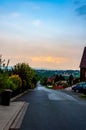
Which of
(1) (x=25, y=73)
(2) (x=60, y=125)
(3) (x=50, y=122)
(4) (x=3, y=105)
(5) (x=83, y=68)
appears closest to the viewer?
(2) (x=60, y=125)

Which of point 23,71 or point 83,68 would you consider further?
point 83,68

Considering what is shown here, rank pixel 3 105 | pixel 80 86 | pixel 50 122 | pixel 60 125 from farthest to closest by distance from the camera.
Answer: pixel 80 86 → pixel 3 105 → pixel 50 122 → pixel 60 125

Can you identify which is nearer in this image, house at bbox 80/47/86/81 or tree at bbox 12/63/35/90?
tree at bbox 12/63/35/90

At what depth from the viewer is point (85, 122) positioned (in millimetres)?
18203

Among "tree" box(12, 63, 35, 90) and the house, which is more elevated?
the house

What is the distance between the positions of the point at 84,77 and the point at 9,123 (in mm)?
95558

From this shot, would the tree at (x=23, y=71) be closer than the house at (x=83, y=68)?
Yes

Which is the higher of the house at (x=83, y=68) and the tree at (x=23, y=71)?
the house at (x=83, y=68)

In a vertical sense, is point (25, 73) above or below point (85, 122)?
above

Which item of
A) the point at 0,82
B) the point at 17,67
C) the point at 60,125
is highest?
the point at 17,67

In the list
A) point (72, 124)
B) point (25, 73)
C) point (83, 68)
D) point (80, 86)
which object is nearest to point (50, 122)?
point (72, 124)

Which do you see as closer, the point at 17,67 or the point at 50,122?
the point at 50,122

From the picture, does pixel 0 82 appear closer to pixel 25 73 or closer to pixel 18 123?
pixel 18 123

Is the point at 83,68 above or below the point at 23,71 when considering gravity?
above
